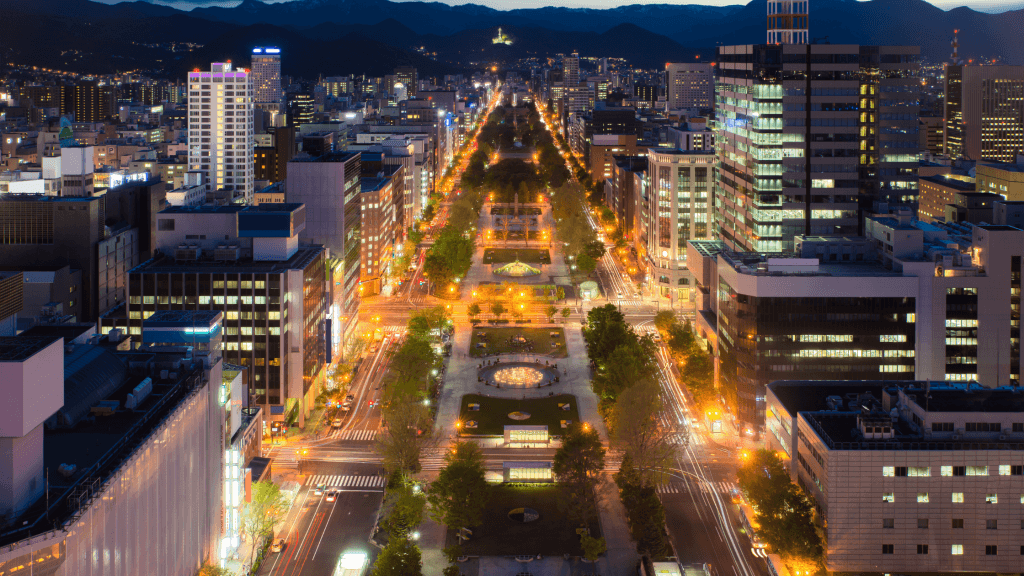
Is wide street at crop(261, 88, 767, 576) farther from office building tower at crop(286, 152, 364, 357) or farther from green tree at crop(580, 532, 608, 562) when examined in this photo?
office building tower at crop(286, 152, 364, 357)

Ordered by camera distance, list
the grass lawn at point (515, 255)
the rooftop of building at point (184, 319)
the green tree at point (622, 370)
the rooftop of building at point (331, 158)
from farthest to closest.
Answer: the grass lawn at point (515, 255), the rooftop of building at point (331, 158), the green tree at point (622, 370), the rooftop of building at point (184, 319)

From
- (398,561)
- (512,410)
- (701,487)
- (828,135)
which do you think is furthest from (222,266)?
(828,135)

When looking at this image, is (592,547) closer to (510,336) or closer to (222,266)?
(222,266)

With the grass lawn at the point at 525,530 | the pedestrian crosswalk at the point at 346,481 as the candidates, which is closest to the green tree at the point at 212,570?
the grass lawn at the point at 525,530

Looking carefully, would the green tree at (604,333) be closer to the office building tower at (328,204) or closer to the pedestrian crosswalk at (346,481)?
the office building tower at (328,204)

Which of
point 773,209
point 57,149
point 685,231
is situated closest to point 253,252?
point 773,209

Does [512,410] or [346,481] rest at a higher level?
[512,410]
